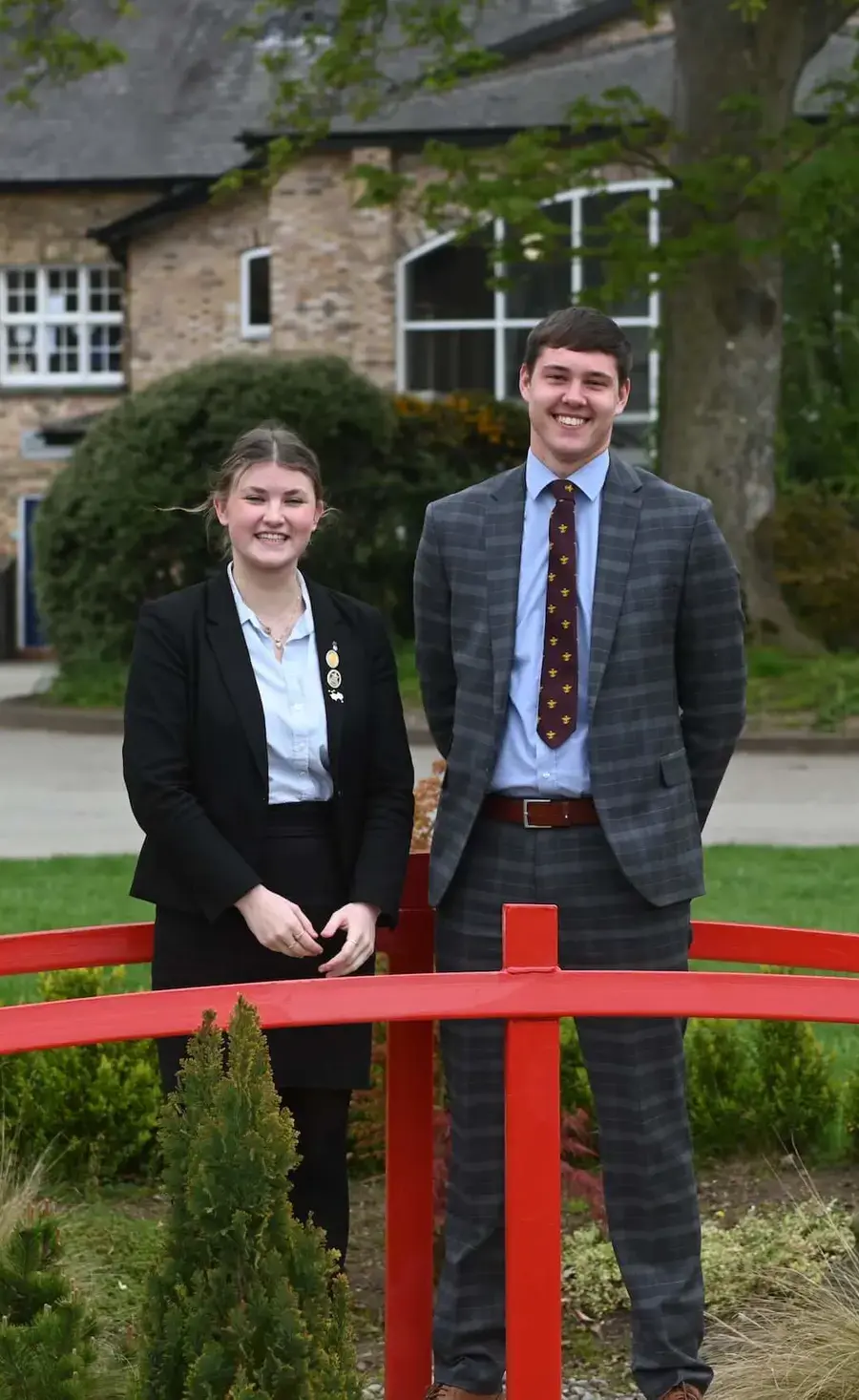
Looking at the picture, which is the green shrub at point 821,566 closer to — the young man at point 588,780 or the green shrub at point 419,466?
the green shrub at point 419,466

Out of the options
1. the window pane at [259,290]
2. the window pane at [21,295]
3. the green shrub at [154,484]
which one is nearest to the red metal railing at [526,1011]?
the green shrub at [154,484]

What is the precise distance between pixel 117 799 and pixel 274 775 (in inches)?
381

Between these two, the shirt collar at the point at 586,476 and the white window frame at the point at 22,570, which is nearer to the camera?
the shirt collar at the point at 586,476

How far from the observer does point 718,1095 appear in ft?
18.1

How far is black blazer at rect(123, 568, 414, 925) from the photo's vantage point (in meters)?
3.63

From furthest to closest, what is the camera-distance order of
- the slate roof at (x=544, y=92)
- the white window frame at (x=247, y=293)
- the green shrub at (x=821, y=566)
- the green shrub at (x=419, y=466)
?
the white window frame at (x=247, y=293) → the slate roof at (x=544, y=92) → the green shrub at (x=821, y=566) → the green shrub at (x=419, y=466)

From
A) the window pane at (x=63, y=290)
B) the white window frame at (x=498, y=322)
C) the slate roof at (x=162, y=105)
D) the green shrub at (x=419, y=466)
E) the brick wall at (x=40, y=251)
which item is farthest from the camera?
the window pane at (x=63, y=290)

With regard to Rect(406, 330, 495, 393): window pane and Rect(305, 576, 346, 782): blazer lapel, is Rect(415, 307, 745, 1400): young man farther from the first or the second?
Rect(406, 330, 495, 393): window pane

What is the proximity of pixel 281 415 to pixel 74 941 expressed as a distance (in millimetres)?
16294

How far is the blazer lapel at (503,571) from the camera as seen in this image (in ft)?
12.0

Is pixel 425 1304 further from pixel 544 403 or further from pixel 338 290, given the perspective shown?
pixel 338 290

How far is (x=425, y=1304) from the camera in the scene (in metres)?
3.73

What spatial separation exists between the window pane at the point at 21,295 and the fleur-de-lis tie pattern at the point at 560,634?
97.2 ft

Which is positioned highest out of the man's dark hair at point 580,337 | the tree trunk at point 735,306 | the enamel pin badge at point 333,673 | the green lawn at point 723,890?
the tree trunk at point 735,306
